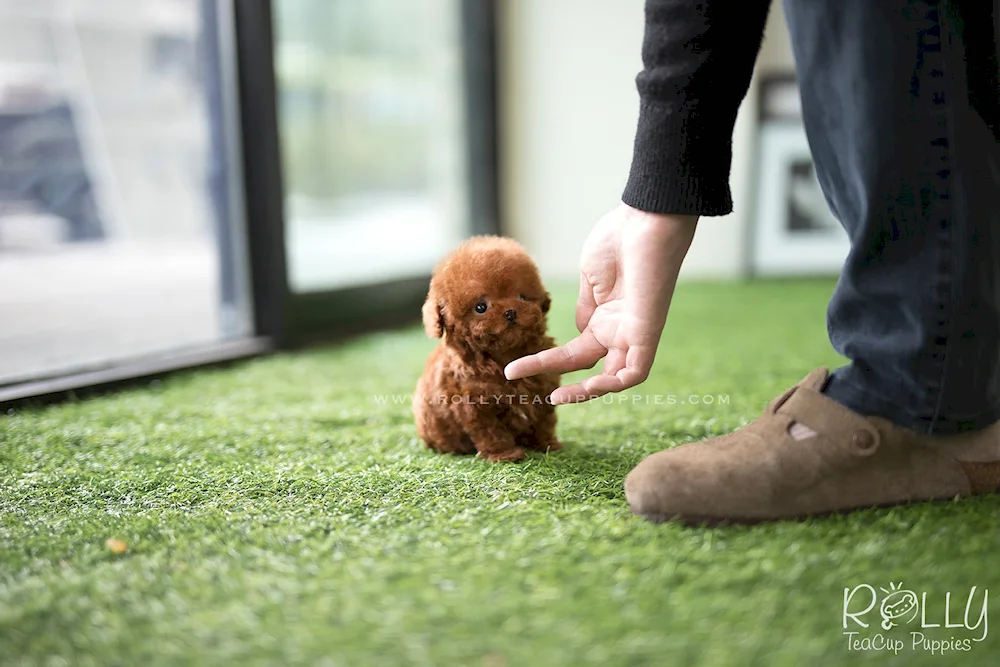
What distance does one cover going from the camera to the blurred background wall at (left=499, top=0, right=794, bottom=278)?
113 inches

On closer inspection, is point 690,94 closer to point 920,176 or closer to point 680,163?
point 680,163

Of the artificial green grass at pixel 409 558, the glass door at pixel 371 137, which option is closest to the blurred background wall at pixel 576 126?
the glass door at pixel 371 137

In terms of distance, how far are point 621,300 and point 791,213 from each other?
2.28 m

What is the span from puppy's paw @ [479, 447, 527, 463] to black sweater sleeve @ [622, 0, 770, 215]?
0.32 m

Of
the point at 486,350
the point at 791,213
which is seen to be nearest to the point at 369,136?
the point at 791,213

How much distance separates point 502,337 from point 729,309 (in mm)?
1433

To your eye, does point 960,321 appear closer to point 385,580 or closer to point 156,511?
point 385,580

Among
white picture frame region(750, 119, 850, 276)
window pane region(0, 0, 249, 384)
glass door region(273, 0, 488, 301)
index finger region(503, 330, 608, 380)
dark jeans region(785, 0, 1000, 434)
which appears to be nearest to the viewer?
dark jeans region(785, 0, 1000, 434)

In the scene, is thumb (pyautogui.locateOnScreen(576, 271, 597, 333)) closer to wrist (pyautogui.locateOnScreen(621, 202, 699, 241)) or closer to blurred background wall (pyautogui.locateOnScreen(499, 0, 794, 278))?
wrist (pyautogui.locateOnScreen(621, 202, 699, 241))

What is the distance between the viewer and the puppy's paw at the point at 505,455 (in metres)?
0.92

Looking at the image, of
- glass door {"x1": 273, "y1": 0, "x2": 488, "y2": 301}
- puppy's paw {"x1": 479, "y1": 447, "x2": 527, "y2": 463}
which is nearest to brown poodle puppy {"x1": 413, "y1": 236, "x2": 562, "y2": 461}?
puppy's paw {"x1": 479, "y1": 447, "x2": 527, "y2": 463}

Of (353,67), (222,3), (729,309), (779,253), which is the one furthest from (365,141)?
(779,253)

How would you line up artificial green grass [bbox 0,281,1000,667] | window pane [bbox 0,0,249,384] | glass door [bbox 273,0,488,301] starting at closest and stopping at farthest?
artificial green grass [bbox 0,281,1000,667]
window pane [bbox 0,0,249,384]
glass door [bbox 273,0,488,301]

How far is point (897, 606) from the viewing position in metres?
0.58
